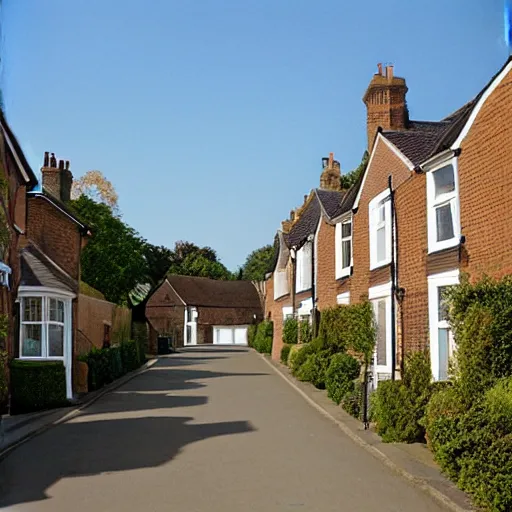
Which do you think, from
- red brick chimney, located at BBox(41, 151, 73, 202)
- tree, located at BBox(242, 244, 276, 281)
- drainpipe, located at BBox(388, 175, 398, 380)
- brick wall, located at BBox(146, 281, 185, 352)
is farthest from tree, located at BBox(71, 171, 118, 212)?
tree, located at BBox(242, 244, 276, 281)

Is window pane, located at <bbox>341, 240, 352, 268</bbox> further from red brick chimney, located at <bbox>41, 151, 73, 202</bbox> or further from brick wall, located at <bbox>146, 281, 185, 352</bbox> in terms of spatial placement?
brick wall, located at <bbox>146, 281, 185, 352</bbox>

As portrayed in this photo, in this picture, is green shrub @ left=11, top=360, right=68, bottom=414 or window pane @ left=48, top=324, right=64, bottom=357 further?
window pane @ left=48, top=324, right=64, bottom=357

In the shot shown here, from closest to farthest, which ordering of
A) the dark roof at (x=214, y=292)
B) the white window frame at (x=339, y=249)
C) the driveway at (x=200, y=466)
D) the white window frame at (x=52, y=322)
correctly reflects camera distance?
the driveway at (x=200, y=466), the white window frame at (x=52, y=322), the white window frame at (x=339, y=249), the dark roof at (x=214, y=292)

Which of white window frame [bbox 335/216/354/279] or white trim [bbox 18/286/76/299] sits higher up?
white window frame [bbox 335/216/354/279]

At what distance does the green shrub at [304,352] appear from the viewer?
70.4ft

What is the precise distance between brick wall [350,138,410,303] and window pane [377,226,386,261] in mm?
380

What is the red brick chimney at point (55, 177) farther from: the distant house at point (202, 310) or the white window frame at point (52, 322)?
the distant house at point (202, 310)

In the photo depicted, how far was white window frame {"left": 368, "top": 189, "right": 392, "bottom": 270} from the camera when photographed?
1468 cm

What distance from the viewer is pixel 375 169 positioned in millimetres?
15703

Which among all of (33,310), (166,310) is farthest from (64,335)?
(166,310)

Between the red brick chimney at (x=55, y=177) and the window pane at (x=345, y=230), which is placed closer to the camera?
the window pane at (x=345, y=230)

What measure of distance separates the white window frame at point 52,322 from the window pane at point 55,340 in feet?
0.27

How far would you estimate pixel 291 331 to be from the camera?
31094mm

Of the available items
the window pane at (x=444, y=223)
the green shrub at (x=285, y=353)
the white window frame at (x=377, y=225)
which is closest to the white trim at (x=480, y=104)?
the window pane at (x=444, y=223)
